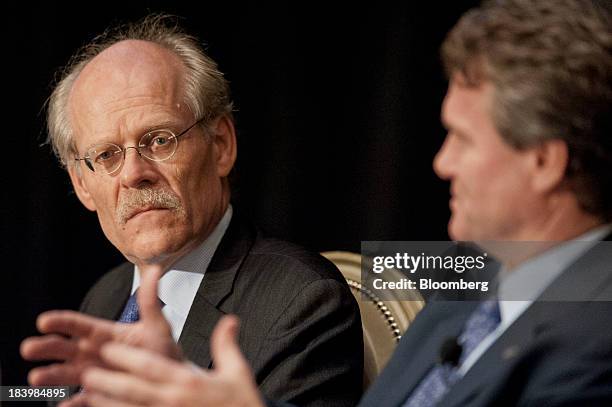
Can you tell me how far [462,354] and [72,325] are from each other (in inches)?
23.1

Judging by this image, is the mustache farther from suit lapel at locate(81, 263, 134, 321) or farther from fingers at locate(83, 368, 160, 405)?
fingers at locate(83, 368, 160, 405)

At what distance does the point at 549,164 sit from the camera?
4.76 ft

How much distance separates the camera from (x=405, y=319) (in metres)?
2.44

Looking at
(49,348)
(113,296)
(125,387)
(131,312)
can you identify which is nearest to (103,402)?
(125,387)

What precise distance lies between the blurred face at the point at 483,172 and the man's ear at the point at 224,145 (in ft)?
3.87

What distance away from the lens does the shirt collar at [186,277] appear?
2496 mm

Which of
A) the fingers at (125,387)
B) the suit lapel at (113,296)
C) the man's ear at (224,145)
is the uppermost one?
the fingers at (125,387)

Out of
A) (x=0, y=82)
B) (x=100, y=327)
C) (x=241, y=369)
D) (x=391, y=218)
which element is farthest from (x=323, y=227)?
(x=241, y=369)

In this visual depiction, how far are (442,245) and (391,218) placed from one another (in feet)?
0.84

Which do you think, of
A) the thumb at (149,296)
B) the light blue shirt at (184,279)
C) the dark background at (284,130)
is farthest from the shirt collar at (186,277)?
the thumb at (149,296)

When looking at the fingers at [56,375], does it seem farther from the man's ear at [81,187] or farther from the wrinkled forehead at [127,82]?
the man's ear at [81,187]

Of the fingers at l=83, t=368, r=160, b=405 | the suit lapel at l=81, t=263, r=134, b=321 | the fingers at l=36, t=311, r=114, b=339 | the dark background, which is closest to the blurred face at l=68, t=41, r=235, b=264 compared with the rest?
the suit lapel at l=81, t=263, r=134, b=321

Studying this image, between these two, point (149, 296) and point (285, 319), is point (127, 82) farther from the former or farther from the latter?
point (149, 296)

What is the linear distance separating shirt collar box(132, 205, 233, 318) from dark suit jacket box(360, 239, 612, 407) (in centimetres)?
109
